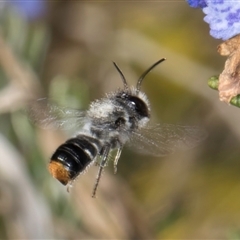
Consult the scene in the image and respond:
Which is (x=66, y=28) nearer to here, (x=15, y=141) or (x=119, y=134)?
(x=15, y=141)

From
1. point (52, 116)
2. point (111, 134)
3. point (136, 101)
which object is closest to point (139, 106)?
point (136, 101)

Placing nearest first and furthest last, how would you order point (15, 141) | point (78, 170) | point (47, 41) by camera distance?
point (78, 170), point (15, 141), point (47, 41)

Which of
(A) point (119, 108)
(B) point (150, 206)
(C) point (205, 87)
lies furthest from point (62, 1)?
(A) point (119, 108)

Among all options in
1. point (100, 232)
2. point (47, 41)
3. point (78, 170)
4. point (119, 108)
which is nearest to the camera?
point (78, 170)

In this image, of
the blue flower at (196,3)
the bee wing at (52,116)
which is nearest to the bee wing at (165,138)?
the bee wing at (52,116)

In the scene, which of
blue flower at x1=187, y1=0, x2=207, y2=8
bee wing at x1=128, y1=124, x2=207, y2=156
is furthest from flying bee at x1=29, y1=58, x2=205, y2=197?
blue flower at x1=187, y1=0, x2=207, y2=8

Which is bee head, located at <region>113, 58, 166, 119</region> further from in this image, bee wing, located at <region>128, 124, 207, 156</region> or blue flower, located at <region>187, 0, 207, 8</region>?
blue flower, located at <region>187, 0, 207, 8</region>

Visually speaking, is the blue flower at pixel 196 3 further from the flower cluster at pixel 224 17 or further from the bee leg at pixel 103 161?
the bee leg at pixel 103 161

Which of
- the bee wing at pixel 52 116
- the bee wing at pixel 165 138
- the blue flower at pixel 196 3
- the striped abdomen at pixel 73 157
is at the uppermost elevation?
the blue flower at pixel 196 3
